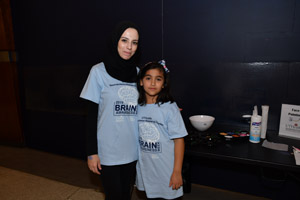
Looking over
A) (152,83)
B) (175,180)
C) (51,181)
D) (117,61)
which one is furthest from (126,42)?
(51,181)

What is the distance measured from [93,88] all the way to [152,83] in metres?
0.31

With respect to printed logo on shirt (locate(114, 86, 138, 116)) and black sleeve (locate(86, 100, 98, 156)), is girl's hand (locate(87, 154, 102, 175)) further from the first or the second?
printed logo on shirt (locate(114, 86, 138, 116))

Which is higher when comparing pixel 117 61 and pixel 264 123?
pixel 117 61

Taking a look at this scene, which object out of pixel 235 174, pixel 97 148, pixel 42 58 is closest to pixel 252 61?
pixel 235 174

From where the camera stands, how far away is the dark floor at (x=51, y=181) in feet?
5.97

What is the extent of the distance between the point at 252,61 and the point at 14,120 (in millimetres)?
2868

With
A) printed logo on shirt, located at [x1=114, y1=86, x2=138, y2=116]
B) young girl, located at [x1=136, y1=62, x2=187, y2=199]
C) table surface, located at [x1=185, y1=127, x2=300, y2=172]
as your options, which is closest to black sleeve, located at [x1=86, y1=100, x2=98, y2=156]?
printed logo on shirt, located at [x1=114, y1=86, x2=138, y2=116]

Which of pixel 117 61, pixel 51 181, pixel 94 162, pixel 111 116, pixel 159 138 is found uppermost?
pixel 117 61

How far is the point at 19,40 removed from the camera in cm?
270

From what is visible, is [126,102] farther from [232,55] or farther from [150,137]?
[232,55]

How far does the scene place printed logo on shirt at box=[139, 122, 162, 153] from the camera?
114cm

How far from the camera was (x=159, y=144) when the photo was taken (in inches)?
44.7

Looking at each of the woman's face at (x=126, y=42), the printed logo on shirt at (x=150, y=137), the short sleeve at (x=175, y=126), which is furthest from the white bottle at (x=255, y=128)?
the woman's face at (x=126, y=42)

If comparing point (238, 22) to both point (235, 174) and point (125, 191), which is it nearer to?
point (235, 174)
